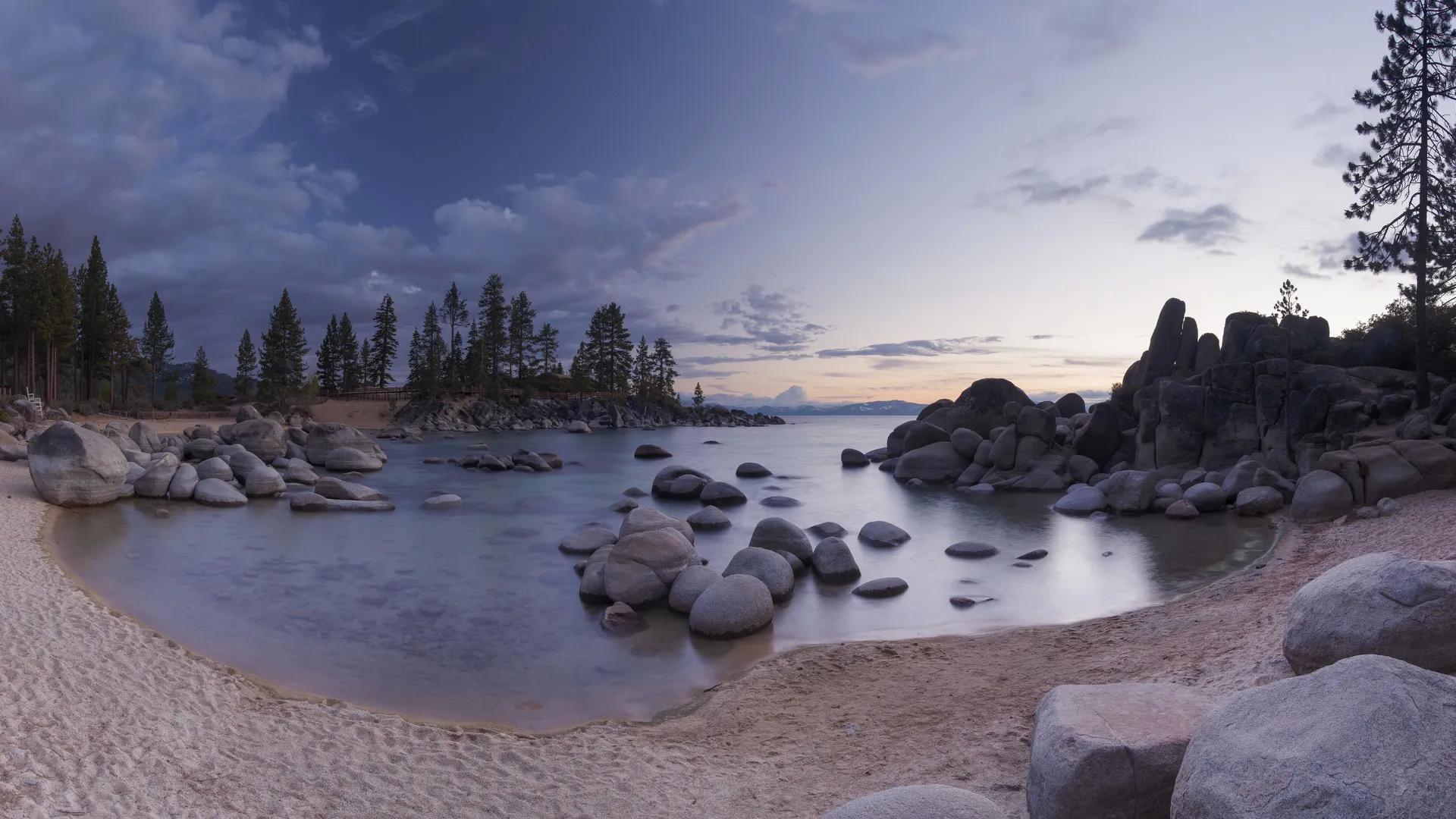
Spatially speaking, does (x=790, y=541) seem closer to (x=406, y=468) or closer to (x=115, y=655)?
(x=115, y=655)

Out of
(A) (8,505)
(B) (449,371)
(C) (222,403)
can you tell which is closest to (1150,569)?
(A) (8,505)

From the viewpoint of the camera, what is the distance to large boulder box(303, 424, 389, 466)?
37375 millimetres

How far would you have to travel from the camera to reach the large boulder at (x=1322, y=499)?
1655 centimetres

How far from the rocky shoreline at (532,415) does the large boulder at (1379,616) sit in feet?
249

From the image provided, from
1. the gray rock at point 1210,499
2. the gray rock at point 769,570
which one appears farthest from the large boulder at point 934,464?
the gray rock at point 769,570

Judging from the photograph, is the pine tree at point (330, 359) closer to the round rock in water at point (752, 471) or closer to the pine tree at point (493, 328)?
the pine tree at point (493, 328)

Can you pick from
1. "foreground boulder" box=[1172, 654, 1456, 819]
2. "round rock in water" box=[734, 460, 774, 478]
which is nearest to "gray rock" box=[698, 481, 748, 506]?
"round rock in water" box=[734, 460, 774, 478]

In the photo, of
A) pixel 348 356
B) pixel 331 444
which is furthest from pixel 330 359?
pixel 331 444

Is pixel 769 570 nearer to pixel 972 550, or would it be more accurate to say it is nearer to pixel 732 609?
pixel 732 609

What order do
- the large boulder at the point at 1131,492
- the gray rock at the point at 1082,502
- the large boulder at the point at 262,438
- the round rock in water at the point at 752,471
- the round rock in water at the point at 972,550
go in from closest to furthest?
1. the round rock in water at the point at 972,550
2. the large boulder at the point at 1131,492
3. the gray rock at the point at 1082,502
4. the large boulder at the point at 262,438
5. the round rock in water at the point at 752,471

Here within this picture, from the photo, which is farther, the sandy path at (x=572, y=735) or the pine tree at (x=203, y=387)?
the pine tree at (x=203, y=387)

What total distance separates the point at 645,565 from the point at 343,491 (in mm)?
16754

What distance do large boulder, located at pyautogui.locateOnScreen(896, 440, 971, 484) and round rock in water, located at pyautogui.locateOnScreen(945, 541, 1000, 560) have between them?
1564 cm

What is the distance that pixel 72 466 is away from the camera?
20.2 m
